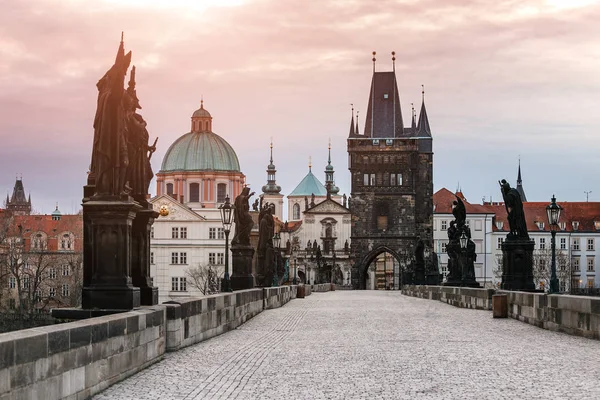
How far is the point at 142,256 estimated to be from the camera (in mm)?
16406

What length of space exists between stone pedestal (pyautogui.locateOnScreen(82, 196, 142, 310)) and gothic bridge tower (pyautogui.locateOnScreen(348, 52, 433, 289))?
99.3 metres

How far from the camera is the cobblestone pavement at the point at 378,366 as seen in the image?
11305mm

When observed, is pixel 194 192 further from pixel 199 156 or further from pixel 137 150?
pixel 137 150

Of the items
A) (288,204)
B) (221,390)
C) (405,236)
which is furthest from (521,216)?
(288,204)

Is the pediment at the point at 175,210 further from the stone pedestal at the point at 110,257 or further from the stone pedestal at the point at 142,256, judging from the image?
the stone pedestal at the point at 110,257

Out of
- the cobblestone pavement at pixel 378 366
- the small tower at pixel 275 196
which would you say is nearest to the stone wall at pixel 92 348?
the cobblestone pavement at pixel 378 366

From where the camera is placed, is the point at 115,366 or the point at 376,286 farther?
the point at 376,286

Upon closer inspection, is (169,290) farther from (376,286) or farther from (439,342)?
(439,342)

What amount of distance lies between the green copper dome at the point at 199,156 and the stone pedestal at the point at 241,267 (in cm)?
10542

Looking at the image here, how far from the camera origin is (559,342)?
683 inches

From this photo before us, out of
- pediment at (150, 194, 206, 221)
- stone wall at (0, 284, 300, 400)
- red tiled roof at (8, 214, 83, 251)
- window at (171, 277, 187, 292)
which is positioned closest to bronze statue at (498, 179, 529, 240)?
stone wall at (0, 284, 300, 400)

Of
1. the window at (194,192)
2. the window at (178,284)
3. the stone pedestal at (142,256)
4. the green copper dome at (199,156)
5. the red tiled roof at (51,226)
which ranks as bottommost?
the window at (178,284)

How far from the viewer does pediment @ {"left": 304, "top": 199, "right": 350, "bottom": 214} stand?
457ft

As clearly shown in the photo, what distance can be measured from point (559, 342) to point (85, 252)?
7.42m
